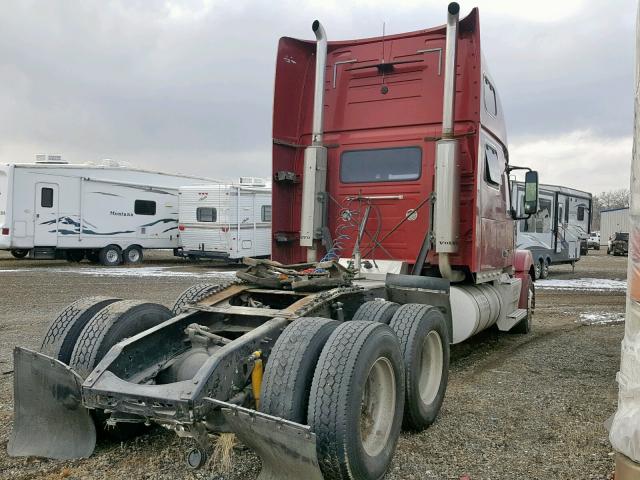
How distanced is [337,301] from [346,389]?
4.46ft

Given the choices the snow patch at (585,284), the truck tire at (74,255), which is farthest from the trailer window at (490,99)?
the truck tire at (74,255)

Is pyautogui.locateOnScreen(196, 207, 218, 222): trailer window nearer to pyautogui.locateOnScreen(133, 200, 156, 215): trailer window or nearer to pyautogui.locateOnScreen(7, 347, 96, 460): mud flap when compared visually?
pyautogui.locateOnScreen(133, 200, 156, 215): trailer window

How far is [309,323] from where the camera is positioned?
3.36 m

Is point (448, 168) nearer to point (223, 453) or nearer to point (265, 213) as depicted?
point (223, 453)

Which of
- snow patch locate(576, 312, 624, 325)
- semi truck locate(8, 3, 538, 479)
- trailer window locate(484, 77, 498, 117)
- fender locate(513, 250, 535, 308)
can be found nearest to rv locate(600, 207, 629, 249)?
snow patch locate(576, 312, 624, 325)

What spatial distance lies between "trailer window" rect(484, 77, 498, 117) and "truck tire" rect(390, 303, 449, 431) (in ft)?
9.73

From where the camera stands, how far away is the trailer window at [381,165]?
6.16m

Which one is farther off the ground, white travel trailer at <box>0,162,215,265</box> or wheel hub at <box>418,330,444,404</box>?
white travel trailer at <box>0,162,215,265</box>

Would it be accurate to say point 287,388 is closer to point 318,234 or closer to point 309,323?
point 309,323

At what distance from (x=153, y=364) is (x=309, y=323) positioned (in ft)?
3.49

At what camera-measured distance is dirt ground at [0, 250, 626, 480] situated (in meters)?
3.38

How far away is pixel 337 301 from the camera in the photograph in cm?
427

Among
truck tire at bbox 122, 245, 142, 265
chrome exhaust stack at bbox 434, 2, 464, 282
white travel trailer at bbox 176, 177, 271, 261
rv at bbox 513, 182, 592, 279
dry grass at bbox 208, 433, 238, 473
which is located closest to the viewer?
dry grass at bbox 208, 433, 238, 473

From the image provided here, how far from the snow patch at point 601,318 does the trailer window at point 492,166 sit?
3.53 metres
